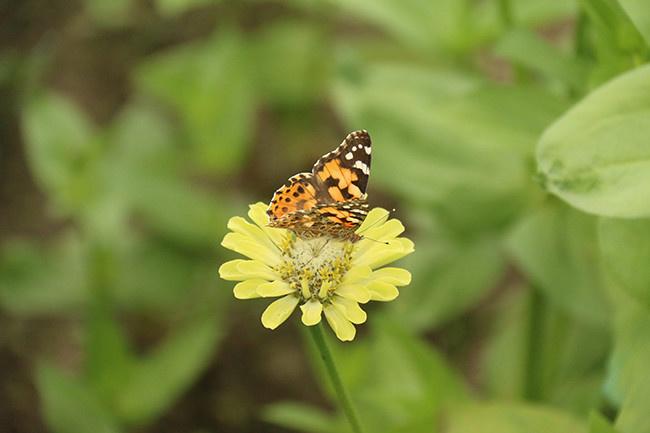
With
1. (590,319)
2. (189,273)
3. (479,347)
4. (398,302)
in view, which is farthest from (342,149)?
(479,347)

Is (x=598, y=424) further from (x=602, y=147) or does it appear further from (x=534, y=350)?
(x=534, y=350)

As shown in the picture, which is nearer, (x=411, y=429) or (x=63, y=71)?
(x=411, y=429)

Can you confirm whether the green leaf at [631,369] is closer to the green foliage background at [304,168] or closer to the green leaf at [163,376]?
the green foliage background at [304,168]

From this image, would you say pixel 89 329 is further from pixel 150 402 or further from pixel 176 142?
pixel 176 142

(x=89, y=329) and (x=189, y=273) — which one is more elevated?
(x=189, y=273)

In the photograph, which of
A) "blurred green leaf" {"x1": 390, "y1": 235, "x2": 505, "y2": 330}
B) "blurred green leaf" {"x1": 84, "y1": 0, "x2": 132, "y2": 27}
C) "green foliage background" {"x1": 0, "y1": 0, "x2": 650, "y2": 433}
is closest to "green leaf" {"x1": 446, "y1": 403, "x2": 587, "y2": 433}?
"green foliage background" {"x1": 0, "y1": 0, "x2": 650, "y2": 433}

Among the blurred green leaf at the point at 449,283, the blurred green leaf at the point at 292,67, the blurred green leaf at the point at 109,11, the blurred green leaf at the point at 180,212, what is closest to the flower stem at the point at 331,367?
the blurred green leaf at the point at 449,283

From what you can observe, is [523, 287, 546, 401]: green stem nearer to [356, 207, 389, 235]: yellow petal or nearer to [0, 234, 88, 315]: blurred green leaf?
[356, 207, 389, 235]: yellow petal

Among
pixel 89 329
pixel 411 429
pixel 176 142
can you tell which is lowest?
pixel 411 429
